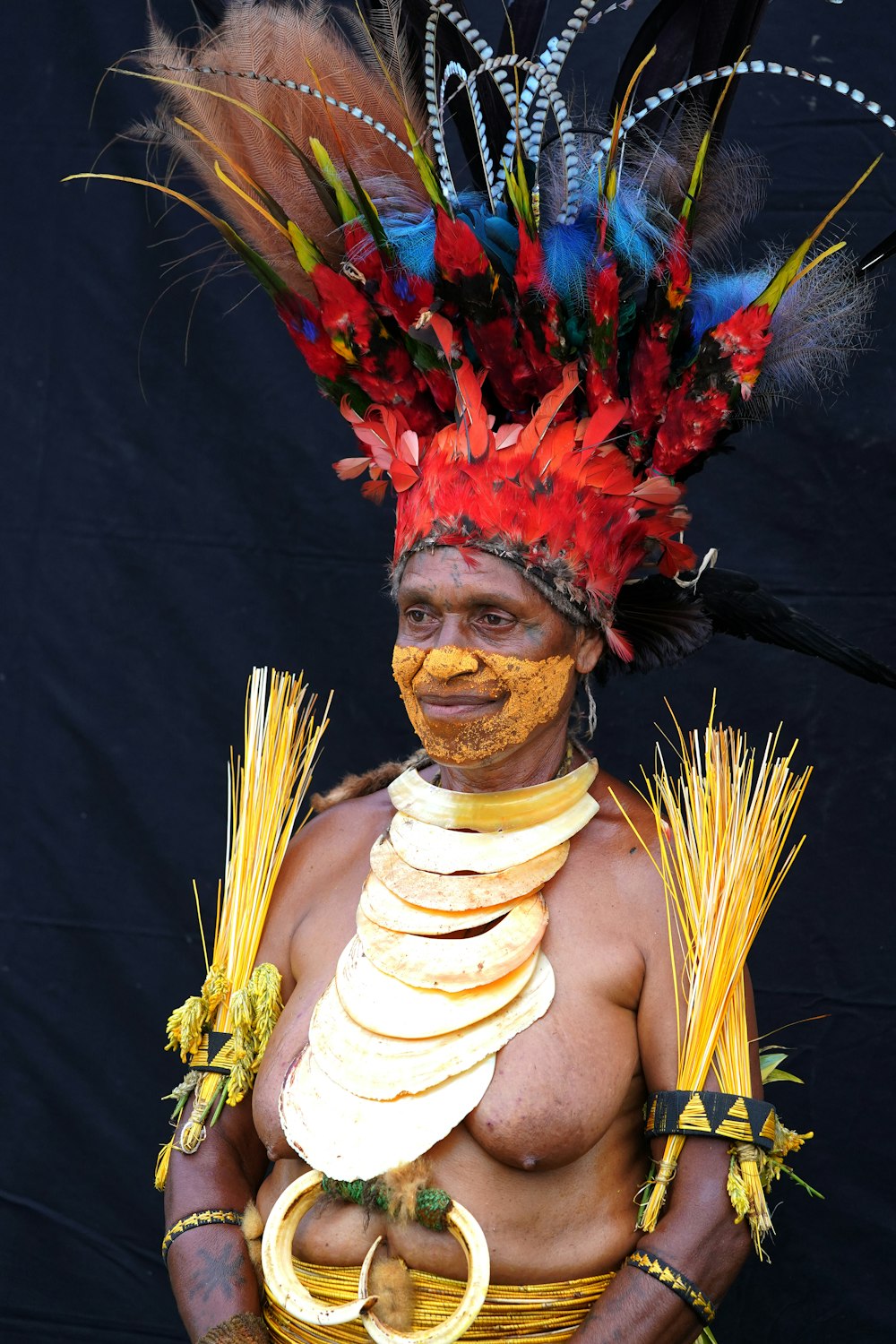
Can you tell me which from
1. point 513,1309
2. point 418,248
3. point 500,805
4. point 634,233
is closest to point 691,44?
point 634,233

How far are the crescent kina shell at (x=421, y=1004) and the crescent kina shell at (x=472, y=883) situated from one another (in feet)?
0.33

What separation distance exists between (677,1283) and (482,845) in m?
0.64

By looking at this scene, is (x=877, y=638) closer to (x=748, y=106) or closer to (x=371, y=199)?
(x=748, y=106)

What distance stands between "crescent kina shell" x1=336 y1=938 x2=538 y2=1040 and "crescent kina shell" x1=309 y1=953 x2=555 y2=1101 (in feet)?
0.04

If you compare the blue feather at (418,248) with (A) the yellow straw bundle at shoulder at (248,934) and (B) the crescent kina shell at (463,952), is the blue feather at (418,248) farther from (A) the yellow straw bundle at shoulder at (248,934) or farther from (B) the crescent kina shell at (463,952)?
(B) the crescent kina shell at (463,952)

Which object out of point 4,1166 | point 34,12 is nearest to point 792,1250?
point 4,1166

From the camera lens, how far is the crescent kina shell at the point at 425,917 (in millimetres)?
2053

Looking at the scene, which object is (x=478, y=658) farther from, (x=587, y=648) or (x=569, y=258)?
(x=569, y=258)

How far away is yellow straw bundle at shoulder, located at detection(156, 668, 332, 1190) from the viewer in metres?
2.22

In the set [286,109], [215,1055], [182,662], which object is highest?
[286,109]

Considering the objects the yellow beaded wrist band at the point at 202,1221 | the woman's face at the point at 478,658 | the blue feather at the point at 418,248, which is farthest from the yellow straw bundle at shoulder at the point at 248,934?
the blue feather at the point at 418,248

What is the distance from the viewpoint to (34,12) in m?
2.90

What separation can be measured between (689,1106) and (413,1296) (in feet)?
1.50

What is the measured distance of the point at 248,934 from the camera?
2318 millimetres
